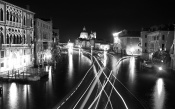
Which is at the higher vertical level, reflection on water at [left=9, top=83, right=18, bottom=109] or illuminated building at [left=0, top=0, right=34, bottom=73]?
illuminated building at [left=0, top=0, right=34, bottom=73]

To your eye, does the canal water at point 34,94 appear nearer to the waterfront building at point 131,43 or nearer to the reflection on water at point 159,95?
the reflection on water at point 159,95

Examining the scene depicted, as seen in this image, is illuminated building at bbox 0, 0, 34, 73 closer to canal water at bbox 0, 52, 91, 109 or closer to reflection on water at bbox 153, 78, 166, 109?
canal water at bbox 0, 52, 91, 109

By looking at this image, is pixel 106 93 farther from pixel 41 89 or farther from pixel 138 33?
pixel 138 33

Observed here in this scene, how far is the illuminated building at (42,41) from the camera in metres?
48.0

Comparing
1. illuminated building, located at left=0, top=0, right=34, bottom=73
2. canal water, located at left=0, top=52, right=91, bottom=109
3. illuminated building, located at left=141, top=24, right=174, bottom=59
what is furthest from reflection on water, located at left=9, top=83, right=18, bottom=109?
illuminated building, located at left=141, top=24, right=174, bottom=59

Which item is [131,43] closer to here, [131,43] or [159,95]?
[131,43]

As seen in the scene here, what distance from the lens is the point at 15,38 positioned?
36938 mm

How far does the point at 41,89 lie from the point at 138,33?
7278 centimetres

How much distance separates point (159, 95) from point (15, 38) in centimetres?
2633

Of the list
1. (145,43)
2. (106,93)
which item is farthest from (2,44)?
(145,43)

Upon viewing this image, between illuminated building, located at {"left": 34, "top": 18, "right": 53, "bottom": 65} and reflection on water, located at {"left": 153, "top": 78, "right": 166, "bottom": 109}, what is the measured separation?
25948 mm

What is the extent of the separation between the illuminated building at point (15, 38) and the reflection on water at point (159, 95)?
19607mm

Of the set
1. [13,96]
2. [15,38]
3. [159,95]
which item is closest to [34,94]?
[13,96]

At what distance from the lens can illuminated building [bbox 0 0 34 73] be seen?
107 feet
